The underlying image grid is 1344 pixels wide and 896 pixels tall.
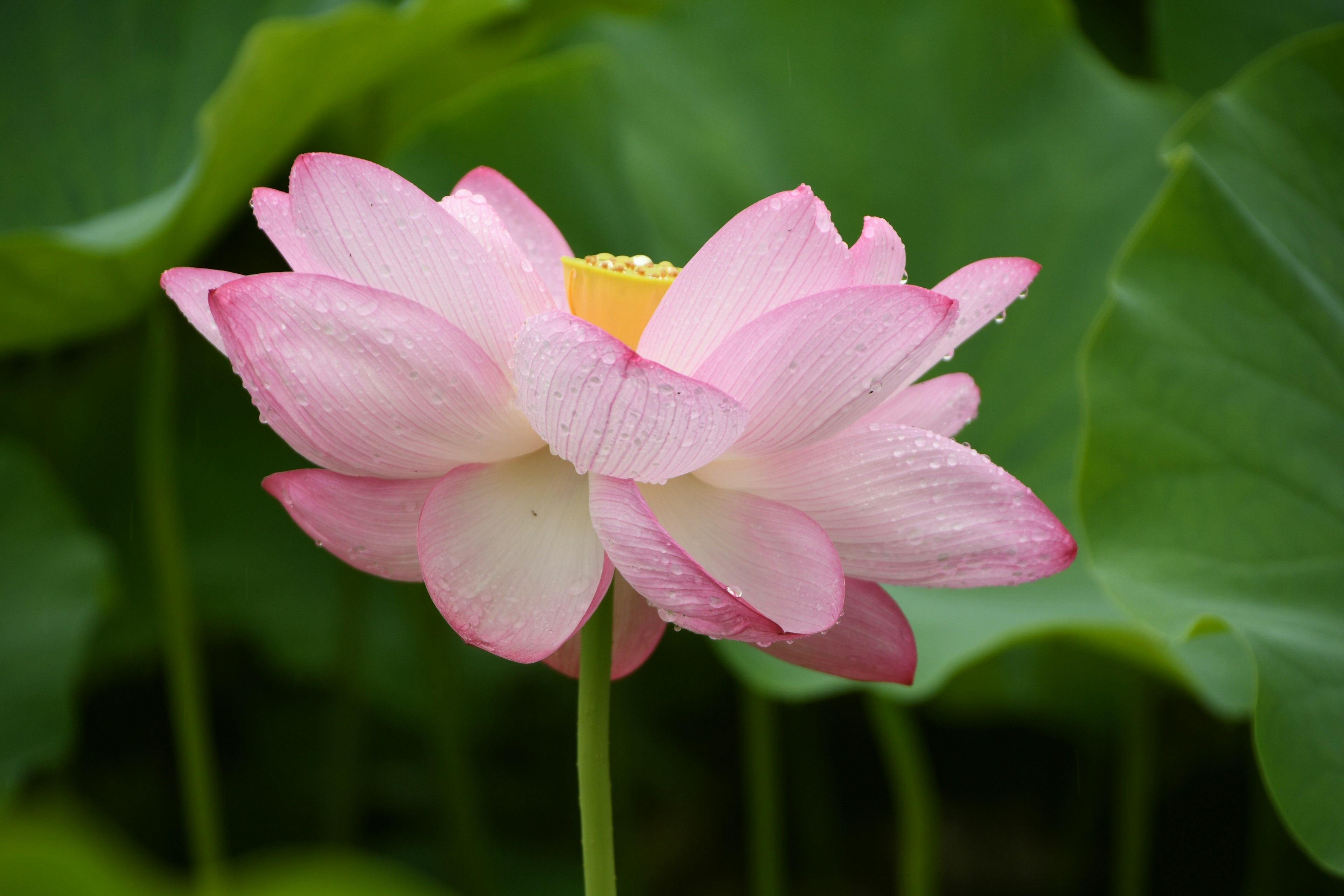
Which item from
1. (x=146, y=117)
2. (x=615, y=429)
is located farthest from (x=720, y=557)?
(x=146, y=117)

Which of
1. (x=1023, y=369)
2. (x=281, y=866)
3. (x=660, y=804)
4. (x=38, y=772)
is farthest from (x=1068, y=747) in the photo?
(x=38, y=772)

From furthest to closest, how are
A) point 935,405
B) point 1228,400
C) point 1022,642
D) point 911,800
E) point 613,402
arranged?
point 911,800 → point 1022,642 → point 1228,400 → point 935,405 → point 613,402

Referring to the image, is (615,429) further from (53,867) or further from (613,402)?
(53,867)

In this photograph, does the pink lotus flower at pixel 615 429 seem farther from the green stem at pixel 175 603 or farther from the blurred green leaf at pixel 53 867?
the green stem at pixel 175 603

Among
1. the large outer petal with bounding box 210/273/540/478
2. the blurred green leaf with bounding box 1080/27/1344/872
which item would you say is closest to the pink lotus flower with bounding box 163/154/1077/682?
the large outer petal with bounding box 210/273/540/478

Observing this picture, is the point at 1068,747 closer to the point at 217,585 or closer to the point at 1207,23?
the point at 1207,23

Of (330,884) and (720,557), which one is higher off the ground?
(720,557)

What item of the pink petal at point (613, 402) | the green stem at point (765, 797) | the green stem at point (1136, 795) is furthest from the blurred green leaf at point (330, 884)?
the green stem at point (1136, 795)
